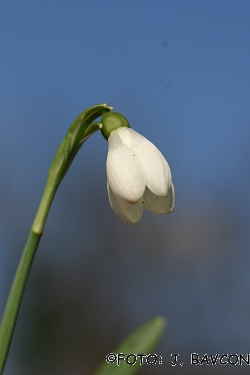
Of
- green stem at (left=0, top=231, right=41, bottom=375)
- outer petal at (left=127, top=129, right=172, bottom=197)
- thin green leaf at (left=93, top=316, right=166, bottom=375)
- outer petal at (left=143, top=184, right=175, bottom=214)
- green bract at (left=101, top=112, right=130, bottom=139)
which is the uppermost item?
green bract at (left=101, top=112, right=130, bottom=139)

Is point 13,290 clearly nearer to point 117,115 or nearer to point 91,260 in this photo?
point 117,115

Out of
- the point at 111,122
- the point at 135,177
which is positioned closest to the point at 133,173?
the point at 135,177

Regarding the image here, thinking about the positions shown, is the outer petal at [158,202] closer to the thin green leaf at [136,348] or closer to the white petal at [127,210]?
the white petal at [127,210]

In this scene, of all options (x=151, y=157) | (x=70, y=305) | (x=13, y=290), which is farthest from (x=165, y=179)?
(x=70, y=305)

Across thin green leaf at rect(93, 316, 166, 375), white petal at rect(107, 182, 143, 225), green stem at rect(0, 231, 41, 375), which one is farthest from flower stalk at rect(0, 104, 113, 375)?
thin green leaf at rect(93, 316, 166, 375)

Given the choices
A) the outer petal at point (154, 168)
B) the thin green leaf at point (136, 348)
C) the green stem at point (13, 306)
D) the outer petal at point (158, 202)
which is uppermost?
the outer petal at point (154, 168)

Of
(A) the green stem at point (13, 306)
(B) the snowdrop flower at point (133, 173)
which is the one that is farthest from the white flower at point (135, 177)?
(A) the green stem at point (13, 306)

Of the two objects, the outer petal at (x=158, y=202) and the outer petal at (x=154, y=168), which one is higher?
the outer petal at (x=154, y=168)

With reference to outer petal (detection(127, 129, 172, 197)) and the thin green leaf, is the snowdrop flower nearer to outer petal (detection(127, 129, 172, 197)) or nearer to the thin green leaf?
outer petal (detection(127, 129, 172, 197))
